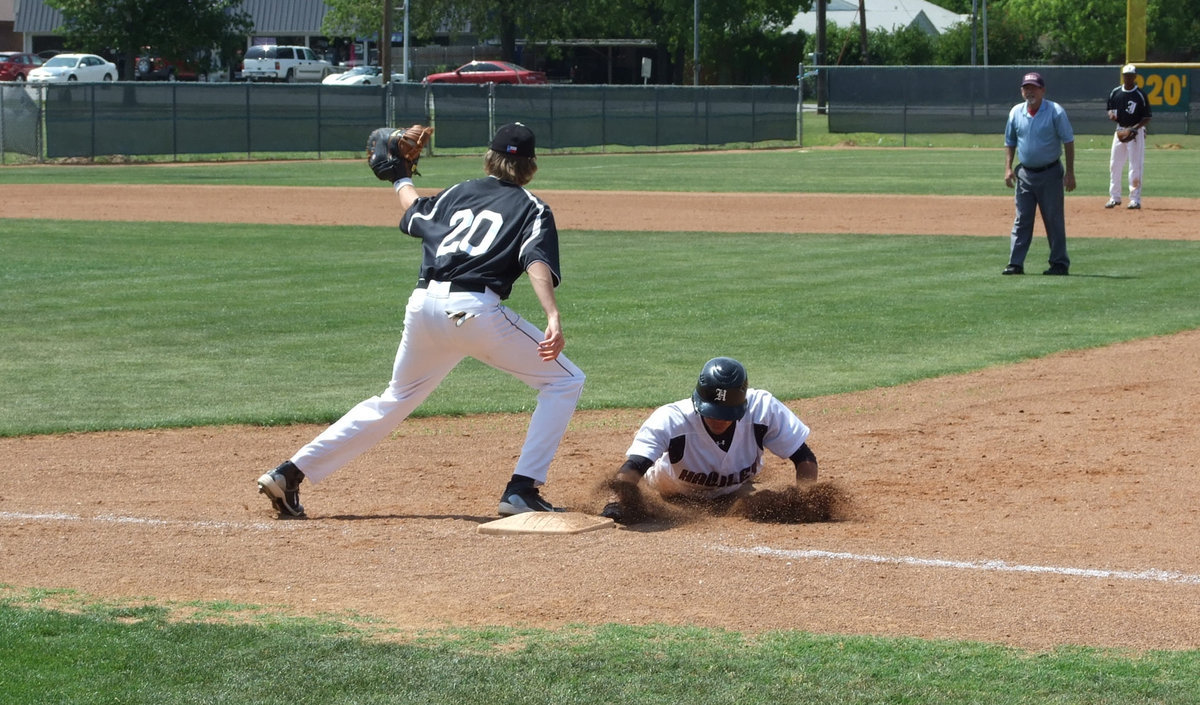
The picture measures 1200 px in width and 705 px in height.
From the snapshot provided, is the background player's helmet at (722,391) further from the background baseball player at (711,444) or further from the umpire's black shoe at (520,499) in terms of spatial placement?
the umpire's black shoe at (520,499)

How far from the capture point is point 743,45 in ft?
235

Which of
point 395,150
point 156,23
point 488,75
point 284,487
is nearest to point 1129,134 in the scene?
point 395,150

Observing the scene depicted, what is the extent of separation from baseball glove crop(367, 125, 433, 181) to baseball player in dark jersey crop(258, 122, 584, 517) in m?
0.16

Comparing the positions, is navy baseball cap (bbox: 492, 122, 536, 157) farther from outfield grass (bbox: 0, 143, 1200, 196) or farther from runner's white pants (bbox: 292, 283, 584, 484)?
outfield grass (bbox: 0, 143, 1200, 196)

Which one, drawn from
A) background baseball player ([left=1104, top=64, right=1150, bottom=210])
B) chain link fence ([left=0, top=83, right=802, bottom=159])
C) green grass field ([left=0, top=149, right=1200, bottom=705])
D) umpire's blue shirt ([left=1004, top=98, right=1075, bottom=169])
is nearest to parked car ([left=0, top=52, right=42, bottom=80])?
chain link fence ([left=0, top=83, right=802, bottom=159])

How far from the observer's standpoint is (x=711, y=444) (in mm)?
6414

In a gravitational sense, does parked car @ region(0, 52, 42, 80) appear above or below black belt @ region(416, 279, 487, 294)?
above

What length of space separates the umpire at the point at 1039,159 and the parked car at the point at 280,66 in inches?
2241

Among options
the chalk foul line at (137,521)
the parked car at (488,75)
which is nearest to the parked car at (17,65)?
the parked car at (488,75)

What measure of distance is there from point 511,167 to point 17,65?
199ft

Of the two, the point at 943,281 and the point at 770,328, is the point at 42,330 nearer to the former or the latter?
the point at 770,328

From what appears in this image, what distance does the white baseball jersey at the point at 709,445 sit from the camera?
6328mm

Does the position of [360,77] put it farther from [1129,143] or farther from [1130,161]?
[1129,143]

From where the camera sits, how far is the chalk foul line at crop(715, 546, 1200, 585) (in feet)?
17.2
